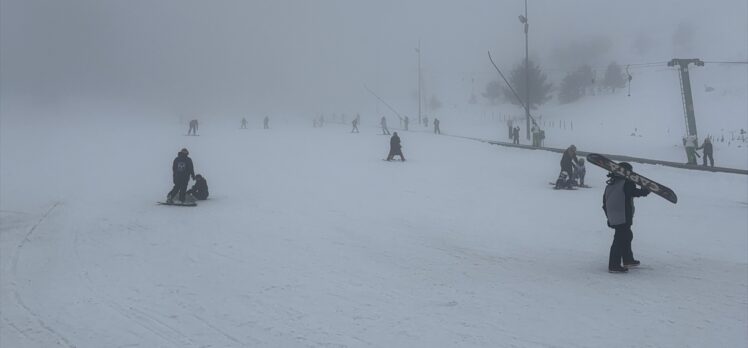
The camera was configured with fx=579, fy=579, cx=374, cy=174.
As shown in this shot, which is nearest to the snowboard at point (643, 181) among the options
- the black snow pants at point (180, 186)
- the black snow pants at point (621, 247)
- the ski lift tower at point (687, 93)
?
the black snow pants at point (621, 247)

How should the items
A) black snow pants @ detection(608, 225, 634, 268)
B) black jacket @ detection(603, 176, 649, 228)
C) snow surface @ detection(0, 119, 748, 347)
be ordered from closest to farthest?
snow surface @ detection(0, 119, 748, 347)
black jacket @ detection(603, 176, 649, 228)
black snow pants @ detection(608, 225, 634, 268)

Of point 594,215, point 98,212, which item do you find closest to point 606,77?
point 594,215

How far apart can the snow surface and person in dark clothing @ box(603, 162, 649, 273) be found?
0.90 feet

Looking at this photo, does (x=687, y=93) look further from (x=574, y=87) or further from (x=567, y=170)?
(x=574, y=87)

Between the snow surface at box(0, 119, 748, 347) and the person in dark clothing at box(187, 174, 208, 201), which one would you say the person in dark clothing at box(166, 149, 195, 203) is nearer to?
the person in dark clothing at box(187, 174, 208, 201)

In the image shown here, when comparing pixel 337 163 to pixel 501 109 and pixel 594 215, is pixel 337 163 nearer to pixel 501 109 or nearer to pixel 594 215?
pixel 594 215

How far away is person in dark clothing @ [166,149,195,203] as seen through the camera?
46.4 feet

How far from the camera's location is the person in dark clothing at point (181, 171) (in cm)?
1416

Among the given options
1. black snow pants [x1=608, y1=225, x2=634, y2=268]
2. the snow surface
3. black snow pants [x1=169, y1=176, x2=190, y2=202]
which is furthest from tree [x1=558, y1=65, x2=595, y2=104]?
black snow pants [x1=608, y1=225, x2=634, y2=268]

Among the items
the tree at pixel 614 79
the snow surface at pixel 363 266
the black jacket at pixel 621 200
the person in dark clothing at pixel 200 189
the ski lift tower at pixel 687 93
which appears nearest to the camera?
the snow surface at pixel 363 266

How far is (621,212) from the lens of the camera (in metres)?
7.88

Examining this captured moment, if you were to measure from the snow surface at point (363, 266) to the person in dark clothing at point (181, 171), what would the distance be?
0.84 m

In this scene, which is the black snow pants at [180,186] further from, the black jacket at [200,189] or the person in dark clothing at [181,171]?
the black jacket at [200,189]

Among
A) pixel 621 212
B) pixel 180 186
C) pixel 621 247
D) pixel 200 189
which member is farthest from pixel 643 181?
pixel 200 189
